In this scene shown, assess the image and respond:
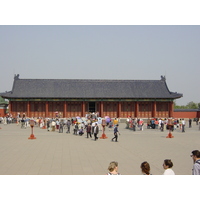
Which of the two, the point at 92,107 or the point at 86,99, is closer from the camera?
the point at 86,99

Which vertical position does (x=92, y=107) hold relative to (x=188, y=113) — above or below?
above

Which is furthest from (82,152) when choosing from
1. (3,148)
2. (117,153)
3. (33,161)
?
(3,148)

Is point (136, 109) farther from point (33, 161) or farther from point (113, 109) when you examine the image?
point (33, 161)

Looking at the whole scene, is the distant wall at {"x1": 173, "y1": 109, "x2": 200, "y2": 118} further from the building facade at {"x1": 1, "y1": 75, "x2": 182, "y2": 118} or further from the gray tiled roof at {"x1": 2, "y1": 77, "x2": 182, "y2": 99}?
the gray tiled roof at {"x1": 2, "y1": 77, "x2": 182, "y2": 99}

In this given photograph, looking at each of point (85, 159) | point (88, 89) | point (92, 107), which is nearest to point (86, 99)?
point (92, 107)

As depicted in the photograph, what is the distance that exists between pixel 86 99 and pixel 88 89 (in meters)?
3.35

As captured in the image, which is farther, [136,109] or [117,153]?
[136,109]

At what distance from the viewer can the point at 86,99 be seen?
5259 centimetres

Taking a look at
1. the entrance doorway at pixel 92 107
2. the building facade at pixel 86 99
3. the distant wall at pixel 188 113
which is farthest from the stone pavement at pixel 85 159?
the distant wall at pixel 188 113

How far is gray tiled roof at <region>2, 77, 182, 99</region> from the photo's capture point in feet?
174

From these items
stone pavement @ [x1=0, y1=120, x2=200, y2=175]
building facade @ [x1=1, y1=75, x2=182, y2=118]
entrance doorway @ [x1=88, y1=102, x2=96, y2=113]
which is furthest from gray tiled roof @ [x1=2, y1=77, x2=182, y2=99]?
stone pavement @ [x1=0, y1=120, x2=200, y2=175]

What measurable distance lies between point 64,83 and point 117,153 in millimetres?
41044

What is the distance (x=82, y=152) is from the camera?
1705cm

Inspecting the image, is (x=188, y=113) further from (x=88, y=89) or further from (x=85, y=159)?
(x=85, y=159)
